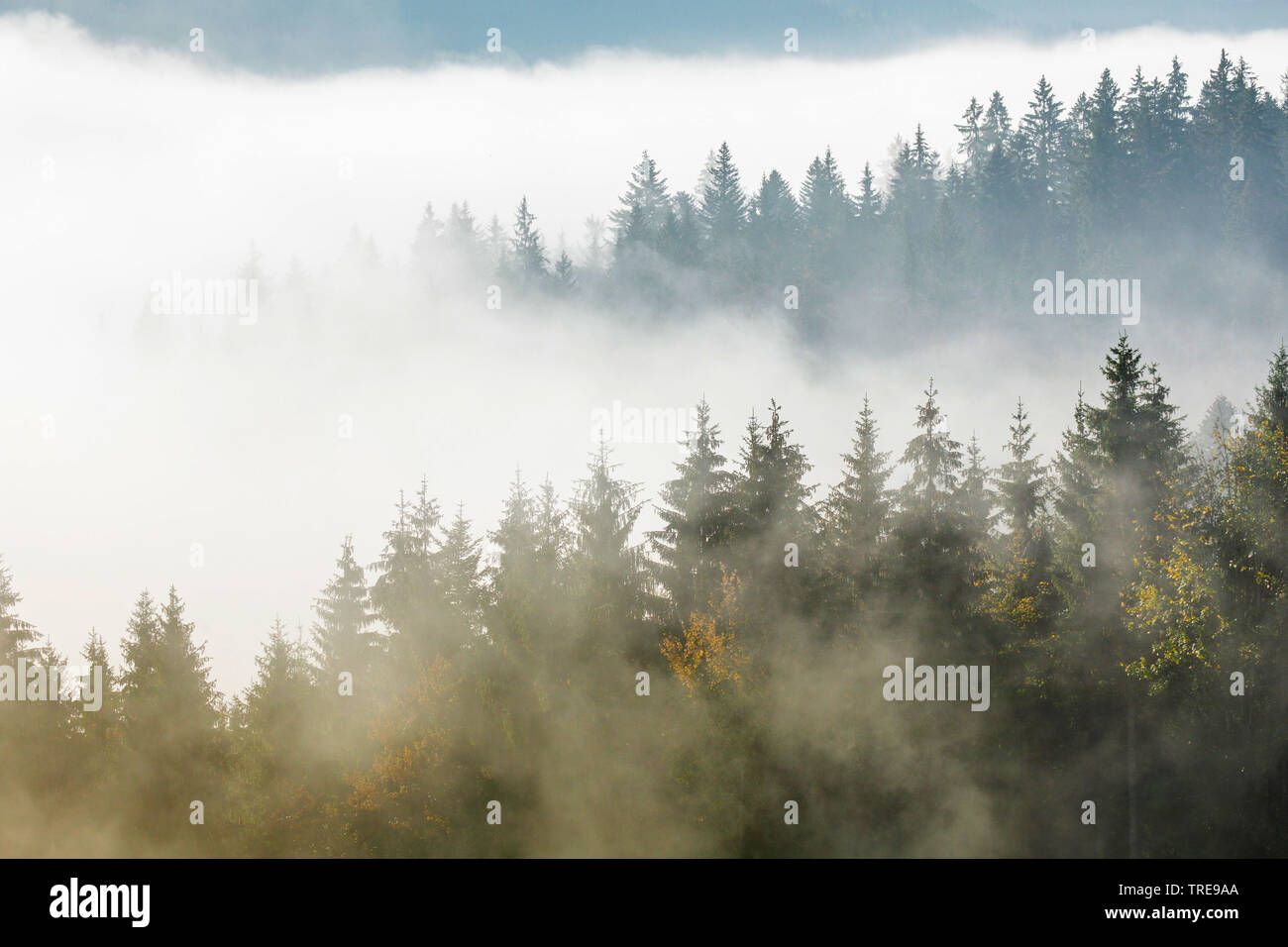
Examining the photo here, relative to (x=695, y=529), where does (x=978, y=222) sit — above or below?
above

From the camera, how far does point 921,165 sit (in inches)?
→ 5896

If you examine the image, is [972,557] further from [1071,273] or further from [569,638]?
[1071,273]

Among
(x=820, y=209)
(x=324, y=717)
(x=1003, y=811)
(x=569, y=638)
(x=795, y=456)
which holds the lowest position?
(x=1003, y=811)

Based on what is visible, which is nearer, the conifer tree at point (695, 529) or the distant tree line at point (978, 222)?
the conifer tree at point (695, 529)

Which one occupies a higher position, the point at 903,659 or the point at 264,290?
the point at 264,290

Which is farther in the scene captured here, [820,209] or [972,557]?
[820,209]

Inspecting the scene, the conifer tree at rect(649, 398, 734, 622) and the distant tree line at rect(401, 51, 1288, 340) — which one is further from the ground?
the distant tree line at rect(401, 51, 1288, 340)

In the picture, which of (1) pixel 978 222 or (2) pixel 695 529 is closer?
(2) pixel 695 529

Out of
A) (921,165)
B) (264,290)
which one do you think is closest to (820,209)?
(921,165)

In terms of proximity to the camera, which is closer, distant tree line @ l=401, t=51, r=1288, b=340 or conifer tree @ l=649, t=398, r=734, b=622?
conifer tree @ l=649, t=398, r=734, b=622

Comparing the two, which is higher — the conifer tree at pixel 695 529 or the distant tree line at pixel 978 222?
the distant tree line at pixel 978 222
